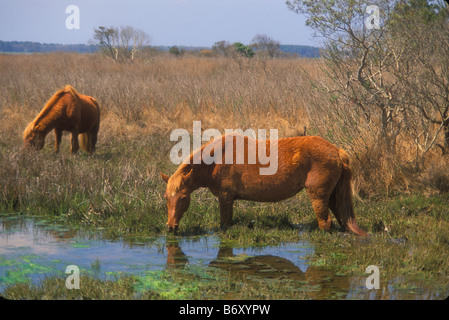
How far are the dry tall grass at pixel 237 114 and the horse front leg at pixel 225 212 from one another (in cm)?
242

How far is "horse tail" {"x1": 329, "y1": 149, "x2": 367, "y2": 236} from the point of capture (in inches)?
267

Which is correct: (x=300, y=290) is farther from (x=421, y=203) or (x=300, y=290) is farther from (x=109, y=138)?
(x=109, y=138)

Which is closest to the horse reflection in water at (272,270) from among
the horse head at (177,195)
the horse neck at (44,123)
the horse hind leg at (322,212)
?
the horse head at (177,195)

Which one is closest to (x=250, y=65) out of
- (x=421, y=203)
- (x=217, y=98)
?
(x=217, y=98)

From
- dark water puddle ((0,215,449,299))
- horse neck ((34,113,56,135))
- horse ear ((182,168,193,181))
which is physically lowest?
dark water puddle ((0,215,449,299))

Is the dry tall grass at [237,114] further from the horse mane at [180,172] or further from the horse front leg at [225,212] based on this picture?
the horse mane at [180,172]

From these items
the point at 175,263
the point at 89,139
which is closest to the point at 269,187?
the point at 175,263

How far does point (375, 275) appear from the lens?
18.0ft

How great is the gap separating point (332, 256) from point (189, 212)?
232 centimetres

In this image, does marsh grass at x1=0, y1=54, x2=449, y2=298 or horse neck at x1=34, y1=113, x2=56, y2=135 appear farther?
horse neck at x1=34, y1=113, x2=56, y2=135

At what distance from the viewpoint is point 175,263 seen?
6.04m

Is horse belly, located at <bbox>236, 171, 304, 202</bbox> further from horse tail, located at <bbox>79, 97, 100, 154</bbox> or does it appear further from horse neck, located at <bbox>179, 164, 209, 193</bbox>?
horse tail, located at <bbox>79, 97, 100, 154</bbox>

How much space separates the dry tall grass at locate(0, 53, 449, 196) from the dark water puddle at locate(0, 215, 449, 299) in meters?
2.59

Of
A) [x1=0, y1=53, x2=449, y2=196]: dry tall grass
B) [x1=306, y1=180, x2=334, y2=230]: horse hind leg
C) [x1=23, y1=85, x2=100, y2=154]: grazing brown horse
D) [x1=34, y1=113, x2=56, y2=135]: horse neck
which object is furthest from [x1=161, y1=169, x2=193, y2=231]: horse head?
[x1=34, y1=113, x2=56, y2=135]: horse neck
